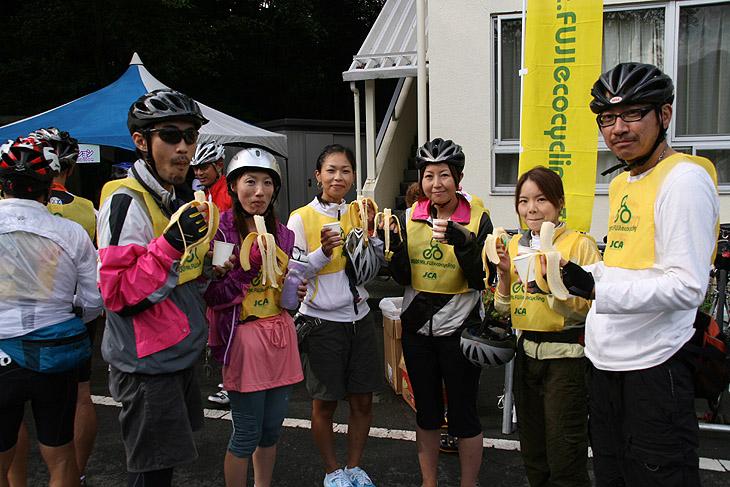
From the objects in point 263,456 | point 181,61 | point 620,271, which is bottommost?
point 263,456

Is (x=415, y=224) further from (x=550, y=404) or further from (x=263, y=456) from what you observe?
(x=263, y=456)

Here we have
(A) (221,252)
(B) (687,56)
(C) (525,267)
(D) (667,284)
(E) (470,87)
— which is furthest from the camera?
(E) (470,87)

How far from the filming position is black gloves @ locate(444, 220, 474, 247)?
2896mm

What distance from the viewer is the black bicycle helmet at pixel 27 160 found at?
2.70 metres

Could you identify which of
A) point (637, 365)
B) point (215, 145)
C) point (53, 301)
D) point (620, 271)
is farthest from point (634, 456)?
point (215, 145)

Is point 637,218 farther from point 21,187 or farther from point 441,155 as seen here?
point 21,187

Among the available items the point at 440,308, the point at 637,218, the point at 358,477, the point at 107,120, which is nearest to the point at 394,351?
the point at 358,477

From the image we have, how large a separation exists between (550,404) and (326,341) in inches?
54.5

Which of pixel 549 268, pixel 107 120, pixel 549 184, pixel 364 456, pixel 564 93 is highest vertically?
pixel 107 120

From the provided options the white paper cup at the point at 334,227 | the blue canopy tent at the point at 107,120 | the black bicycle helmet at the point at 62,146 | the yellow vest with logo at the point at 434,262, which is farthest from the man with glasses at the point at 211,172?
the blue canopy tent at the point at 107,120

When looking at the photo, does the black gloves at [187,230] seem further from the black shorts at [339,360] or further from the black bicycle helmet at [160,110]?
the black shorts at [339,360]

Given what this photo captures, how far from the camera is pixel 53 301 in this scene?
8.95ft

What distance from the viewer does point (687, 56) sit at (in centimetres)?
690

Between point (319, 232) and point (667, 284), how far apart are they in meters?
2.10
